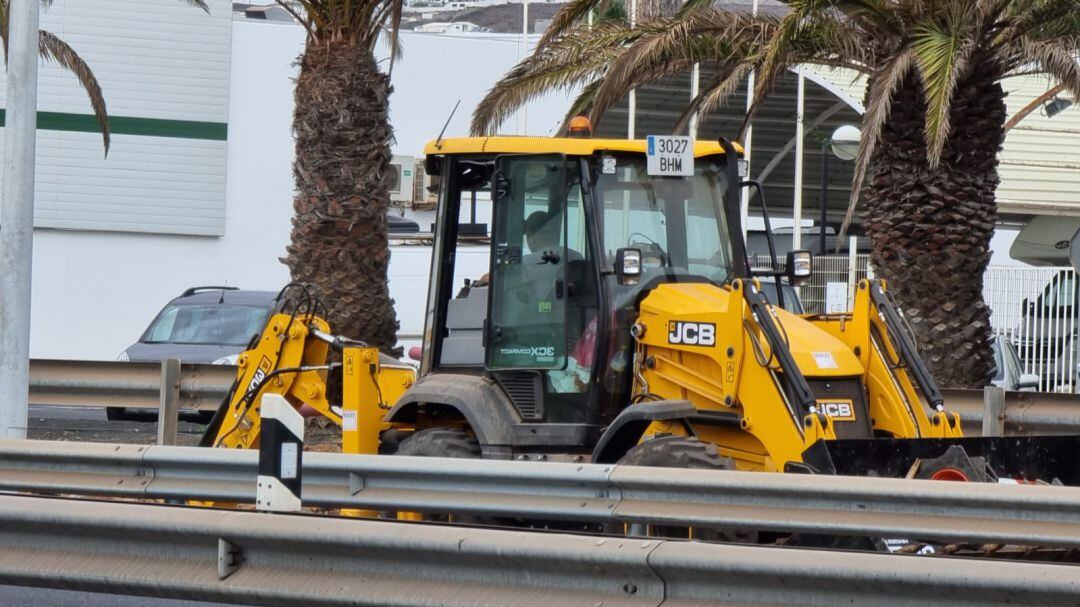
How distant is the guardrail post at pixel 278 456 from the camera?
5.62m

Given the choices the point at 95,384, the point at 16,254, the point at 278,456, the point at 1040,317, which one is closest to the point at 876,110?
the point at 16,254

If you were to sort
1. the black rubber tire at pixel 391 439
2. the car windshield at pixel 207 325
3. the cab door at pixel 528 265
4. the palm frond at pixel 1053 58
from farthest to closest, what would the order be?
the car windshield at pixel 207 325, the palm frond at pixel 1053 58, the black rubber tire at pixel 391 439, the cab door at pixel 528 265

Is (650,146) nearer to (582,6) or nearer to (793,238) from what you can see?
(582,6)

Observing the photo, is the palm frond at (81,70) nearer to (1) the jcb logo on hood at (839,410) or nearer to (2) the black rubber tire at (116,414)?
(2) the black rubber tire at (116,414)

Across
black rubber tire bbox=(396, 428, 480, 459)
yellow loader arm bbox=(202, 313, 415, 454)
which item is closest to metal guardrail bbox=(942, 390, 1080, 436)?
black rubber tire bbox=(396, 428, 480, 459)

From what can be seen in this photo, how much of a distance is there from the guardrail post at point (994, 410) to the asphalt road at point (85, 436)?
5.94m

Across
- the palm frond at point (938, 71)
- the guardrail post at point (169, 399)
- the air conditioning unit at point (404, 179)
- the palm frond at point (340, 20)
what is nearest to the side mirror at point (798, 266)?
the palm frond at point (938, 71)

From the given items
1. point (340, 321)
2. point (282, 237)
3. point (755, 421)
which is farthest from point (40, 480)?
point (282, 237)

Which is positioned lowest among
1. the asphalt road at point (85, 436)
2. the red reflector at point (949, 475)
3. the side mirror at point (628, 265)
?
the asphalt road at point (85, 436)

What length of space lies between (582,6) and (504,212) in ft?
18.4

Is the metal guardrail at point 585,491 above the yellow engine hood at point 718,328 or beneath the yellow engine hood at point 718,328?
beneath

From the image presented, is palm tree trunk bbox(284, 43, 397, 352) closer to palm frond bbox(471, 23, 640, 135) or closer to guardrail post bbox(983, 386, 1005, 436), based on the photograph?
palm frond bbox(471, 23, 640, 135)

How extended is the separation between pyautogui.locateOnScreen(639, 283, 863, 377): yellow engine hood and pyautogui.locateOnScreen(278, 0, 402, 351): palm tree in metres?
6.40

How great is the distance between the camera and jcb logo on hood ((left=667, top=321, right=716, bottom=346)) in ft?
25.0
